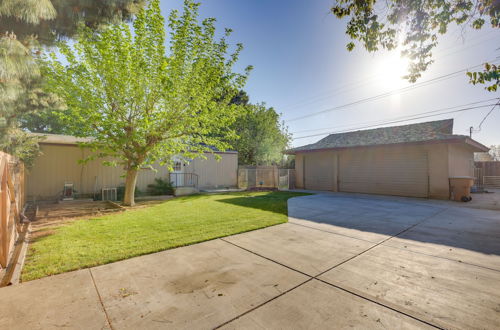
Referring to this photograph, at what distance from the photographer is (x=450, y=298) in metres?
2.30

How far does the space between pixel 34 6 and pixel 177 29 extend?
4479 millimetres

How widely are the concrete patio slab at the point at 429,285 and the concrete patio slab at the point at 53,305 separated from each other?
104 inches

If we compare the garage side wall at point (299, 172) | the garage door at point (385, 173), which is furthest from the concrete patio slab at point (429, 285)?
the garage side wall at point (299, 172)

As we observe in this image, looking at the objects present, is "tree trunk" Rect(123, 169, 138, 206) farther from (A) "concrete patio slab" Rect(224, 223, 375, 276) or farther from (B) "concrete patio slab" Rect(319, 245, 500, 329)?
(B) "concrete patio slab" Rect(319, 245, 500, 329)

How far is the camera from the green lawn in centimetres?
322

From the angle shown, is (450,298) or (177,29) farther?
(177,29)

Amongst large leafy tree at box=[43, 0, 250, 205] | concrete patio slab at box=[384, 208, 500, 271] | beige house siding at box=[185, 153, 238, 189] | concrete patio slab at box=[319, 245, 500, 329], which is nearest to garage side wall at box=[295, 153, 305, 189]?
beige house siding at box=[185, 153, 238, 189]

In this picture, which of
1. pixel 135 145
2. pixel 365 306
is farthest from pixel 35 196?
pixel 365 306

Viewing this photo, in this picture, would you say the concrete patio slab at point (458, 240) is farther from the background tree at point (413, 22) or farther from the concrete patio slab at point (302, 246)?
the background tree at point (413, 22)

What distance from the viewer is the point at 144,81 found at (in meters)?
7.27

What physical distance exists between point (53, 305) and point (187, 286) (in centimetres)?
133

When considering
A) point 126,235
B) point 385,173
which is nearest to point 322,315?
point 126,235

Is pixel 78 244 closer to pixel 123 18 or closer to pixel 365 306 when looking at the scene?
pixel 365 306

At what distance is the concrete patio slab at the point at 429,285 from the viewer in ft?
6.67
